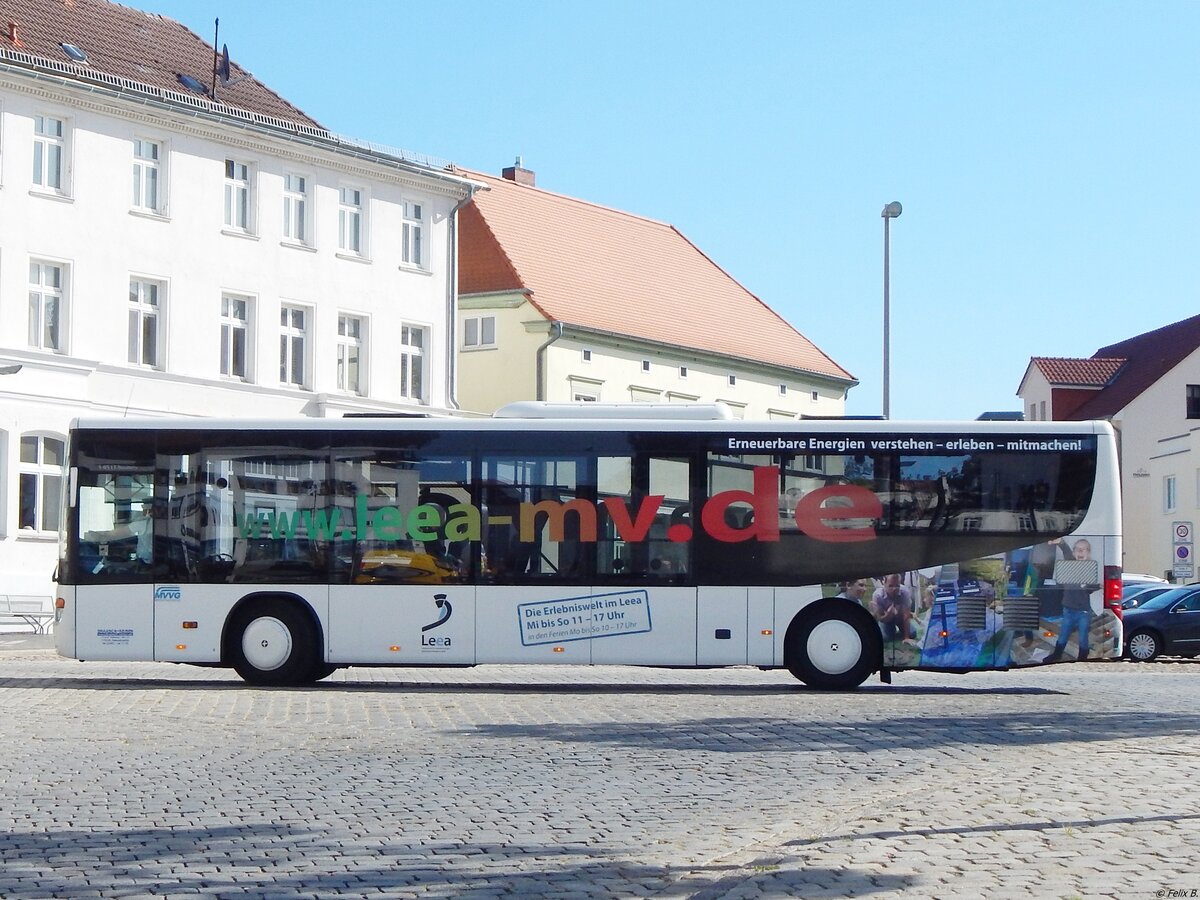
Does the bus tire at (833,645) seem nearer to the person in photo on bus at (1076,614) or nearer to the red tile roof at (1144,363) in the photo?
the person in photo on bus at (1076,614)

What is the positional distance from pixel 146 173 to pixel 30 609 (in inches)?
413

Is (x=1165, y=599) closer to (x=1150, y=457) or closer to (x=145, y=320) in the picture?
(x=145, y=320)

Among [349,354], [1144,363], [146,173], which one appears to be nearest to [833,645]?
[146,173]

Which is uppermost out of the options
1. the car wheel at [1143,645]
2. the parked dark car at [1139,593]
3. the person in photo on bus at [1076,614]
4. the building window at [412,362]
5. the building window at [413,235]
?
the building window at [413,235]

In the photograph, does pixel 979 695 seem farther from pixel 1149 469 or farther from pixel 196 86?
pixel 1149 469

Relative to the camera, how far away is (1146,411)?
69.4 m

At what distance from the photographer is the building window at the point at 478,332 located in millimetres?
57844

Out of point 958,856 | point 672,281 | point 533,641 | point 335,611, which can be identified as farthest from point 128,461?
point 672,281

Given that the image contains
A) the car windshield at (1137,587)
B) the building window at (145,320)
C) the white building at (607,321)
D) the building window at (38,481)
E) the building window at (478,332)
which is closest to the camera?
the car windshield at (1137,587)

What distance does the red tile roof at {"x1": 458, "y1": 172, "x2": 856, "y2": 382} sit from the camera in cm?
5912

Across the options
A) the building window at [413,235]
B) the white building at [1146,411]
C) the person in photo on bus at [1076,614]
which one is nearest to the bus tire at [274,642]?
the person in photo on bus at [1076,614]

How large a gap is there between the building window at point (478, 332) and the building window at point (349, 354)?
1146 centimetres

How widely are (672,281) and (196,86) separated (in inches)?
1052

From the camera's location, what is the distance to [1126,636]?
31.4 meters
